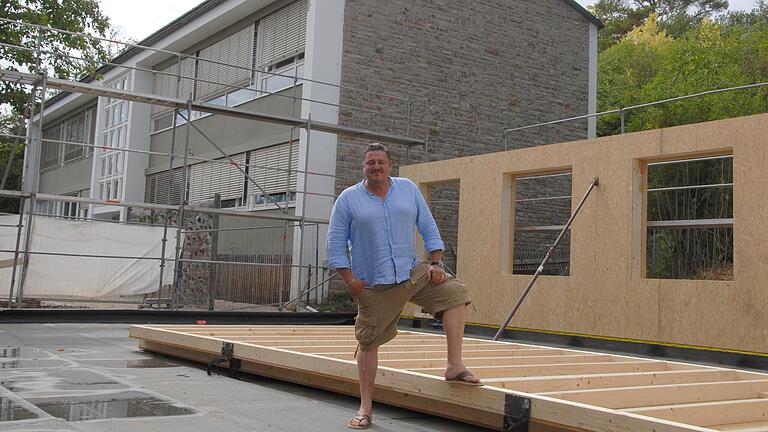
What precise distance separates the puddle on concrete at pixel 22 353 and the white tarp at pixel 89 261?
5.40 m

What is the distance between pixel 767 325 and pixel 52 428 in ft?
27.6

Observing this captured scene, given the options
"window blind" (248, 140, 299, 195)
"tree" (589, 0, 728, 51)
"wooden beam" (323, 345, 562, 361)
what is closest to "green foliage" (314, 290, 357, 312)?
"window blind" (248, 140, 299, 195)

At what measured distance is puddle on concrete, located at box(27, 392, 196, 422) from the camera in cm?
488

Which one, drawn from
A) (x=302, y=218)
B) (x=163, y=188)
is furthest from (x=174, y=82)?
(x=302, y=218)

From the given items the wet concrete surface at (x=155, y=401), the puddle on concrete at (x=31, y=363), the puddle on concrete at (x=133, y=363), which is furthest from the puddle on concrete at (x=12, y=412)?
the puddle on concrete at (x=133, y=363)

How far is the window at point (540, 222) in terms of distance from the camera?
61.9ft

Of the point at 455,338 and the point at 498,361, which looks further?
the point at 498,361

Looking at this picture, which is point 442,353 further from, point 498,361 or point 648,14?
point 648,14

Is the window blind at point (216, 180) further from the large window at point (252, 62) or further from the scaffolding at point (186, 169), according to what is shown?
the large window at point (252, 62)

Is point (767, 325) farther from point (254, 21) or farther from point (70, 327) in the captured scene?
point (254, 21)

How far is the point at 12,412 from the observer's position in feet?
15.8

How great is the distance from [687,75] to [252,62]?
14.5m

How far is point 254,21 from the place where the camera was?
771 inches

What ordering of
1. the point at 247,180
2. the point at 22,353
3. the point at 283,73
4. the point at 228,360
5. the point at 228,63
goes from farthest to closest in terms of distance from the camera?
the point at 228,63
the point at 247,180
the point at 283,73
the point at 22,353
the point at 228,360
